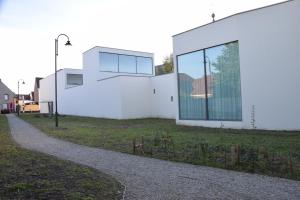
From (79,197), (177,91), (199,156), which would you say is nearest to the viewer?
(79,197)

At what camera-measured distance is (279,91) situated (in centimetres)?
1538

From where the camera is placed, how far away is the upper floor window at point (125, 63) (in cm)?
3494

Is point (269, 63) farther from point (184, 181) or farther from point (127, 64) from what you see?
point (127, 64)

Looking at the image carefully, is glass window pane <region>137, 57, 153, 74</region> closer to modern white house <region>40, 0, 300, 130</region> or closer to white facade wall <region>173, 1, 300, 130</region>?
modern white house <region>40, 0, 300, 130</region>

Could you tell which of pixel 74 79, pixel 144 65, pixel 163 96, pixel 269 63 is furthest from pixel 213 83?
pixel 74 79

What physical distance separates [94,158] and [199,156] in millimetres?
3041

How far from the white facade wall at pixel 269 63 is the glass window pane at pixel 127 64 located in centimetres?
1964

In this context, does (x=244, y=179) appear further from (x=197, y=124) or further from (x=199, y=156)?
(x=197, y=124)

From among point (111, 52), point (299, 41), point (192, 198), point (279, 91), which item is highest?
point (111, 52)

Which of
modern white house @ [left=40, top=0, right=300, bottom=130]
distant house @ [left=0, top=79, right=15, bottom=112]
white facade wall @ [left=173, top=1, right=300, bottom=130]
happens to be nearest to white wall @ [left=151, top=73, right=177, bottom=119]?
modern white house @ [left=40, top=0, right=300, bottom=130]

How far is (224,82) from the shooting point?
59.1 feet

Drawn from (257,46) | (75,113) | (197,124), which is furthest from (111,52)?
(257,46)

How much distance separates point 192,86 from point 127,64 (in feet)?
57.1

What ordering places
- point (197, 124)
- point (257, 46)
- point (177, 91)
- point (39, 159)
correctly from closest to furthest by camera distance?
point (39, 159) < point (257, 46) < point (197, 124) < point (177, 91)
